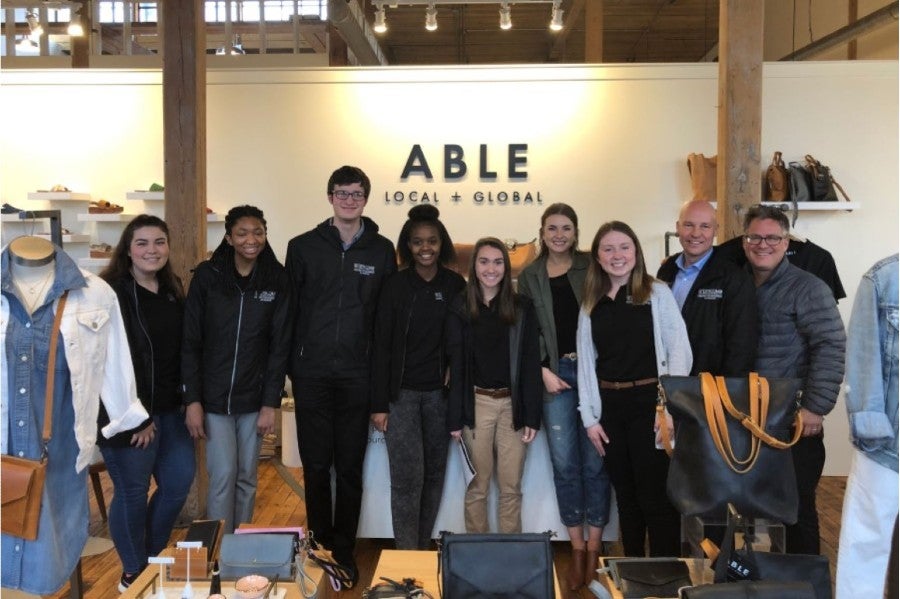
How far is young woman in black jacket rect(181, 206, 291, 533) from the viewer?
11.0 feet

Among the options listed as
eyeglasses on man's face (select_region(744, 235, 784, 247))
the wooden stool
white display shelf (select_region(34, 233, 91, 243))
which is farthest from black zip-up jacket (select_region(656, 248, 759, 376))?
white display shelf (select_region(34, 233, 91, 243))

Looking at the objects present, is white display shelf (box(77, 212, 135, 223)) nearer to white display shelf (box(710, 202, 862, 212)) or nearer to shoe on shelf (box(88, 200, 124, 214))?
shoe on shelf (box(88, 200, 124, 214))

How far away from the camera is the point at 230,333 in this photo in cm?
337

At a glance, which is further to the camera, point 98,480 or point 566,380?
point 98,480

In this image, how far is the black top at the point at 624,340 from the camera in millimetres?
3158

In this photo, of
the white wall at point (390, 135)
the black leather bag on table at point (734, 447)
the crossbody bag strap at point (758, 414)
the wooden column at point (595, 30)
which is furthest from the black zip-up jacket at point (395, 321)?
the wooden column at point (595, 30)

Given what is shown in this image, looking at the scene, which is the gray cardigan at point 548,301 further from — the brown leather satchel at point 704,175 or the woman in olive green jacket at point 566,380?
the brown leather satchel at point 704,175

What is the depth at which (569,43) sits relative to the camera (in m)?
12.5

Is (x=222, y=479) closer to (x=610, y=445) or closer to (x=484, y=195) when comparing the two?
(x=610, y=445)

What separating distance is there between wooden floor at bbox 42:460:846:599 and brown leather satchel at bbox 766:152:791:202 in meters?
1.99

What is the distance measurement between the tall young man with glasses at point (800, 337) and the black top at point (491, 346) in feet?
3.42

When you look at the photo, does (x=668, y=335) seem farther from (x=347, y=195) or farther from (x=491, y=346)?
(x=347, y=195)

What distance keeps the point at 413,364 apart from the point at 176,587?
1.34 m

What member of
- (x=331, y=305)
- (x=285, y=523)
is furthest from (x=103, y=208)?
(x=331, y=305)
